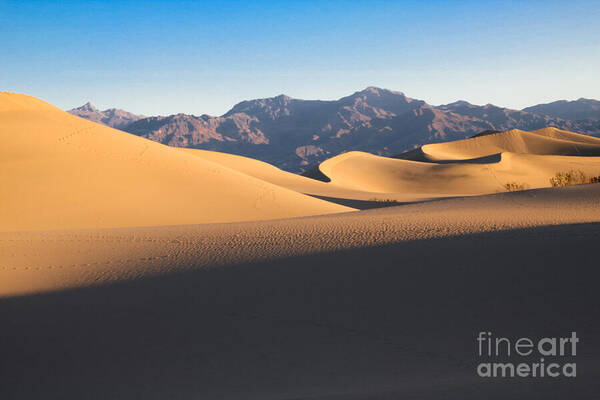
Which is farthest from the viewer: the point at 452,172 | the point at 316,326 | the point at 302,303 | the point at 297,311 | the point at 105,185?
the point at 452,172

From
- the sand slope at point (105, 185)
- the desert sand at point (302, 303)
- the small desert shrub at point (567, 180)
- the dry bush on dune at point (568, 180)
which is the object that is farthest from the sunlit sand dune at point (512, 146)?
the desert sand at point (302, 303)

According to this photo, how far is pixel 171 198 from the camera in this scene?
50.8ft

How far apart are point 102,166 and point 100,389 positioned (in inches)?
547

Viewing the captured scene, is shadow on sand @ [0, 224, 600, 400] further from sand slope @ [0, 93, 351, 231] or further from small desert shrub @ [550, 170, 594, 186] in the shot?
small desert shrub @ [550, 170, 594, 186]

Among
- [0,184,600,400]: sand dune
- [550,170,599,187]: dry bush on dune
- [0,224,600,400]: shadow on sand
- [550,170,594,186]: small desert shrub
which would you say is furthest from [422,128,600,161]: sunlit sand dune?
[0,224,600,400]: shadow on sand

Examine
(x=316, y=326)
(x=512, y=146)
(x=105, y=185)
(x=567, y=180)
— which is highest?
(x=512, y=146)

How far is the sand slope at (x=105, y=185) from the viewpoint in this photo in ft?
44.2

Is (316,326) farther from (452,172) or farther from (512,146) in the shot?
(512,146)

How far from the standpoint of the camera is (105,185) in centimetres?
1509

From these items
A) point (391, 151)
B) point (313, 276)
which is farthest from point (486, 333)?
point (391, 151)

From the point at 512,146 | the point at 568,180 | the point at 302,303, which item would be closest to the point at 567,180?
the point at 568,180

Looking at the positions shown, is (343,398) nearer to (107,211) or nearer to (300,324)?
(300,324)

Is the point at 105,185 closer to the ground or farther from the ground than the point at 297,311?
farther from the ground

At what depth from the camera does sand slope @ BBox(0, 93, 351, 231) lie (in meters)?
13.5
